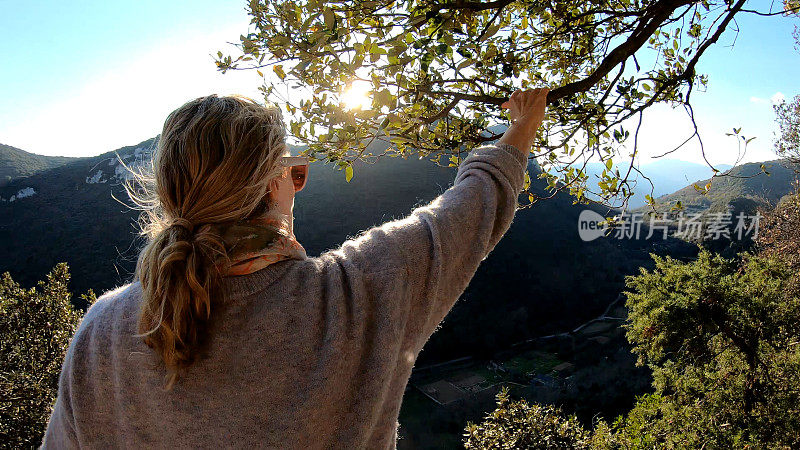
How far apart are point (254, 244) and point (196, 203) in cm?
15

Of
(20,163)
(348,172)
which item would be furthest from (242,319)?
(20,163)

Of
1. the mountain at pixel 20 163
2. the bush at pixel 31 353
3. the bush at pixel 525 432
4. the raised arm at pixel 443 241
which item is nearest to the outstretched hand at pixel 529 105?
the raised arm at pixel 443 241

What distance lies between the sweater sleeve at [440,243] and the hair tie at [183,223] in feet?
1.09

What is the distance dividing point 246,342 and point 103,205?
107 ft

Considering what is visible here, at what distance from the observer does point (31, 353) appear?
6.25m

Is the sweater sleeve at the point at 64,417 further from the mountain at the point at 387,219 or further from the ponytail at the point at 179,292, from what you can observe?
the mountain at the point at 387,219

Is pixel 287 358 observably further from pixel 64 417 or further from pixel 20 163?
pixel 20 163

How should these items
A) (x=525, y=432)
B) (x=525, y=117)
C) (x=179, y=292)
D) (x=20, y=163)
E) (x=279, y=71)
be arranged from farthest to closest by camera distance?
(x=20, y=163), (x=525, y=432), (x=279, y=71), (x=525, y=117), (x=179, y=292)

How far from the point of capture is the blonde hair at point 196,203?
90 cm

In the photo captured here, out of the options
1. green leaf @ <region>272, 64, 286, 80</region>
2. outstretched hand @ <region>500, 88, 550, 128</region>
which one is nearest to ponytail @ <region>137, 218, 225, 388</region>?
outstretched hand @ <region>500, 88, 550, 128</region>

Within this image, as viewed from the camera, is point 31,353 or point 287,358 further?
point 31,353

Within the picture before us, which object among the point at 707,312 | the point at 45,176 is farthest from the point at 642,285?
the point at 45,176

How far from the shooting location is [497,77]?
7.89ft

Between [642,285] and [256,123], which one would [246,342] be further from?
[642,285]
